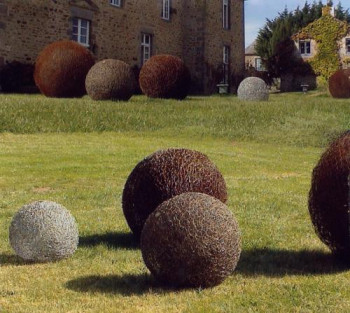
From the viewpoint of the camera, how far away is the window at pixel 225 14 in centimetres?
3588

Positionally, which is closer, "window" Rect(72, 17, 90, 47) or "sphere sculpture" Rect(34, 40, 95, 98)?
"sphere sculpture" Rect(34, 40, 95, 98)

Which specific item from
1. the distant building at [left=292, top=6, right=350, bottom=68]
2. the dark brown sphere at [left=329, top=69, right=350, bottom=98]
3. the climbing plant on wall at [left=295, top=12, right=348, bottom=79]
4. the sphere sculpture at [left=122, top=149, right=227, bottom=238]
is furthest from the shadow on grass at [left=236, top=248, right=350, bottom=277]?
the distant building at [left=292, top=6, right=350, bottom=68]

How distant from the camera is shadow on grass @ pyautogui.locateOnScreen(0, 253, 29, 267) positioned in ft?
19.0

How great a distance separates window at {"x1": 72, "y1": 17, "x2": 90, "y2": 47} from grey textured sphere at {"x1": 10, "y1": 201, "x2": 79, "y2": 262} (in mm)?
21105

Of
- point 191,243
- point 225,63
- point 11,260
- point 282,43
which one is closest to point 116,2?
point 225,63

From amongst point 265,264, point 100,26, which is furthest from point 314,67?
point 265,264

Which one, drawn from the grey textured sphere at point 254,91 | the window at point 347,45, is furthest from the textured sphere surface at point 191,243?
the window at point 347,45

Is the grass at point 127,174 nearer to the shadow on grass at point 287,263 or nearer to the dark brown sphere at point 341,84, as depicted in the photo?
the shadow on grass at point 287,263

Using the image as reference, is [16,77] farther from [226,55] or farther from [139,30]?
[226,55]

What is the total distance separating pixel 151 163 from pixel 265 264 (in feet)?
5.17

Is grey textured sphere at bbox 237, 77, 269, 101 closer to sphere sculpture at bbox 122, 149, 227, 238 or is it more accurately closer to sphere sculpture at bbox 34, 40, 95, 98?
sphere sculpture at bbox 34, 40, 95, 98

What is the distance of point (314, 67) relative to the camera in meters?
42.7

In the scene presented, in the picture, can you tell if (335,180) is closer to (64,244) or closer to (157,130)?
(64,244)

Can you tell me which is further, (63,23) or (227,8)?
(227,8)
